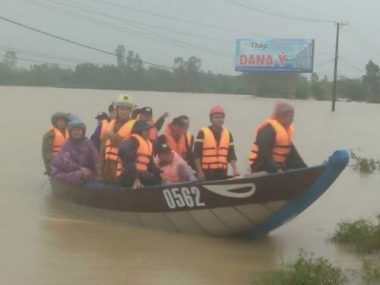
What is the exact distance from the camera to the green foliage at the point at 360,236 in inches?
307

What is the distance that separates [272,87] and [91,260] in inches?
1857

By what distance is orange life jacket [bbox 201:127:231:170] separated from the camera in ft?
29.1

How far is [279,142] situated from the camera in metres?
7.84

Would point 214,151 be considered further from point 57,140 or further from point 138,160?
point 57,140

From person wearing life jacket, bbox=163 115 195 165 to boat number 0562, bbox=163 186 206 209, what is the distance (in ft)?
5.13

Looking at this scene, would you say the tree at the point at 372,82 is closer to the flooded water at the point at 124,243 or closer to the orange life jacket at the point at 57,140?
the flooded water at the point at 124,243

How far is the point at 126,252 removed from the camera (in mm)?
7699

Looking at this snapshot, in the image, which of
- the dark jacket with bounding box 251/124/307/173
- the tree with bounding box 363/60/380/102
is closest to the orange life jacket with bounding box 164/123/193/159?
the dark jacket with bounding box 251/124/307/173

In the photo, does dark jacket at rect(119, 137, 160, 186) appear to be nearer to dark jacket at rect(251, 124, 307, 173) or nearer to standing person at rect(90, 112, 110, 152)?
dark jacket at rect(251, 124, 307, 173)

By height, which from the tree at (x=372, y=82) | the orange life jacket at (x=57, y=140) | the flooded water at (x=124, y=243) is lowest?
the flooded water at (x=124, y=243)

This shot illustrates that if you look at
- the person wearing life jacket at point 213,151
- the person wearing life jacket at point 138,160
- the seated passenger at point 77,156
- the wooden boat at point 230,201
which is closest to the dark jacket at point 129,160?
the person wearing life jacket at point 138,160

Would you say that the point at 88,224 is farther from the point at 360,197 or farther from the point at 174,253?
the point at 360,197

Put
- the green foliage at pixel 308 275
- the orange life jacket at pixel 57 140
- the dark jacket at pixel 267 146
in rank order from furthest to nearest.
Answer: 1. the orange life jacket at pixel 57 140
2. the dark jacket at pixel 267 146
3. the green foliage at pixel 308 275

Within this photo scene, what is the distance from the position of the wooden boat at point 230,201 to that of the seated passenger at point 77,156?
2.69ft
